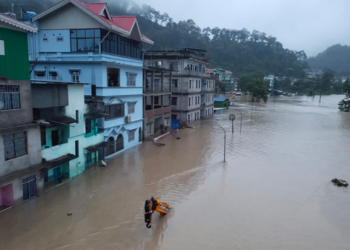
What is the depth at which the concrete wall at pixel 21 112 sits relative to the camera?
41.6ft

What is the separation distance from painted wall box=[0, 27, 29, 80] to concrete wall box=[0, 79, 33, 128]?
33 centimetres

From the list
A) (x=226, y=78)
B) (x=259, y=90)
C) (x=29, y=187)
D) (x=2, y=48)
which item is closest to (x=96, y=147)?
(x=29, y=187)

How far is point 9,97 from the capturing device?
510 inches

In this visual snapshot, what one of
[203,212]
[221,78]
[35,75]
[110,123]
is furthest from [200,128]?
[221,78]

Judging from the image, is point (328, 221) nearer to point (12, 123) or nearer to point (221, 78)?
point (12, 123)

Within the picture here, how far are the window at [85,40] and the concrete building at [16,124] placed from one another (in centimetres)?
804

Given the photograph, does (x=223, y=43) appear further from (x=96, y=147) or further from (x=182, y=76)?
(x=96, y=147)

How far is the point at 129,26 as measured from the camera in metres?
24.3

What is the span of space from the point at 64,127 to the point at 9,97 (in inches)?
170

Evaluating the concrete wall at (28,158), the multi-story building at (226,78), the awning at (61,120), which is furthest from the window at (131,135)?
the multi-story building at (226,78)

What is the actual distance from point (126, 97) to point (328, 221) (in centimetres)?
1722

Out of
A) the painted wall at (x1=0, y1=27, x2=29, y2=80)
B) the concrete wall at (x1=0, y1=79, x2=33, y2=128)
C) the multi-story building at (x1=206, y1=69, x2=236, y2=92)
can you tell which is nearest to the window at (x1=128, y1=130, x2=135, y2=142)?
the concrete wall at (x1=0, y1=79, x2=33, y2=128)

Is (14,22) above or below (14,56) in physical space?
above

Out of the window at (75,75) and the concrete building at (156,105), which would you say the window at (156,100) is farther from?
the window at (75,75)
